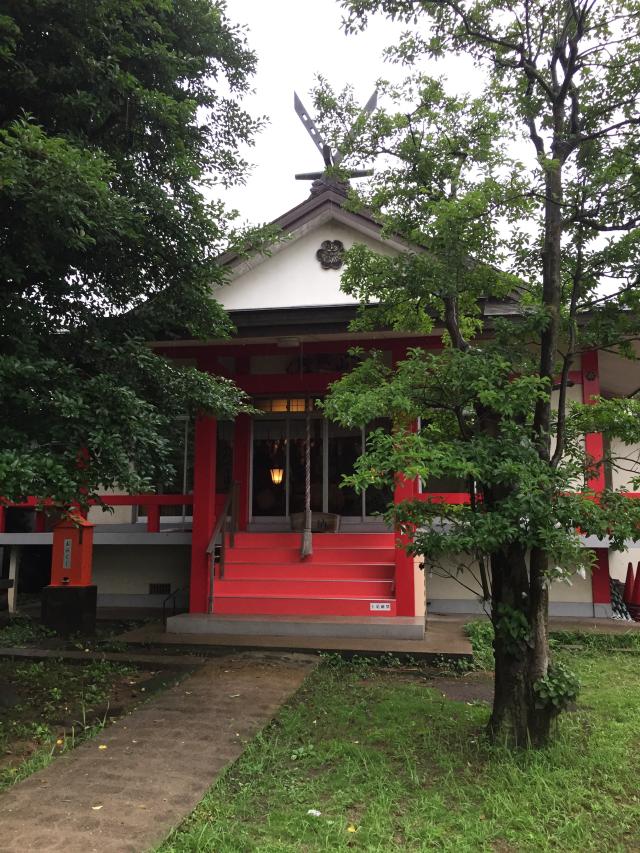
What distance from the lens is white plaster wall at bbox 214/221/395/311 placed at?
37.2ft

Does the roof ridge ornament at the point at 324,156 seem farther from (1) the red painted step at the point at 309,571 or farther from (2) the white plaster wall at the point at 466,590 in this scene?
(2) the white plaster wall at the point at 466,590

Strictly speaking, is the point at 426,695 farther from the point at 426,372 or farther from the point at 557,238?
the point at 557,238

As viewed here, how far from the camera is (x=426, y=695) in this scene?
5621 millimetres

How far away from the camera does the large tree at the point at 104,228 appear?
13.8ft

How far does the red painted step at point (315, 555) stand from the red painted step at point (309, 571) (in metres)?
0.15

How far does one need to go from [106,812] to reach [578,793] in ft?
8.57

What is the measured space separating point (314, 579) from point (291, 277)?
5.65m

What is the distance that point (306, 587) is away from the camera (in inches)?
330

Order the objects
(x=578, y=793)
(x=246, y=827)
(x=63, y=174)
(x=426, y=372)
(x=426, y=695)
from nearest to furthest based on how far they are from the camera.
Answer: (x=246, y=827) → (x=578, y=793) → (x=63, y=174) → (x=426, y=372) → (x=426, y=695)

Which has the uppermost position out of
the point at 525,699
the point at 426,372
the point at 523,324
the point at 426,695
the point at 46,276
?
the point at 46,276

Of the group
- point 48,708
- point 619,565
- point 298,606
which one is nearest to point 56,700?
point 48,708

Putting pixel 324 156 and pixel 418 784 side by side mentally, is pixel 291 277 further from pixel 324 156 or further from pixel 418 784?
pixel 418 784

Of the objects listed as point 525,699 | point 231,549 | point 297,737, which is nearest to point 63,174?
point 297,737

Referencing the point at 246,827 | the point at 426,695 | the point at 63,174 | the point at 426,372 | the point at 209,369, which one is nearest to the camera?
the point at 246,827
